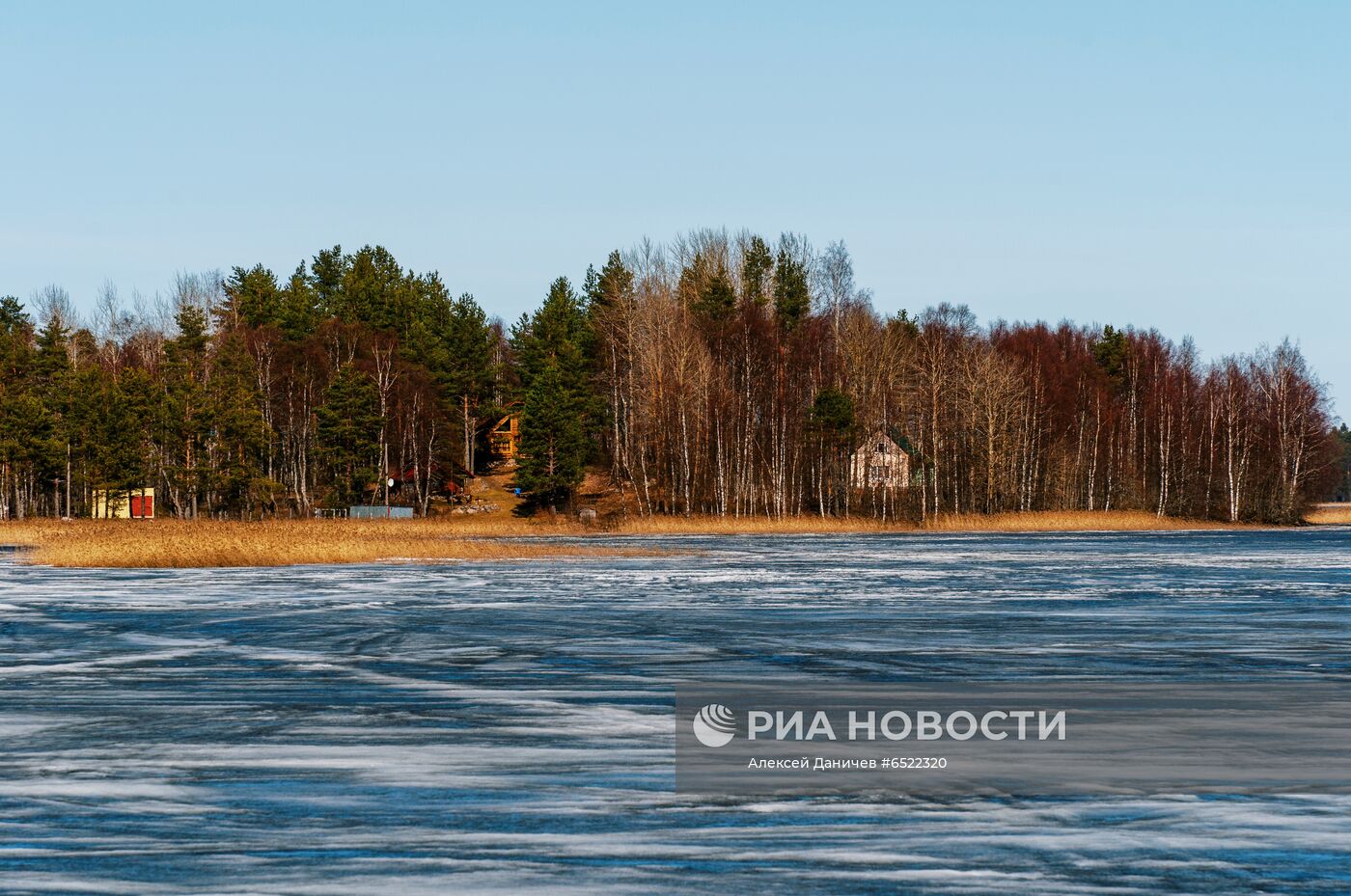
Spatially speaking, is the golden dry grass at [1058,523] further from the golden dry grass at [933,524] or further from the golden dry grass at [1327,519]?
the golden dry grass at [1327,519]

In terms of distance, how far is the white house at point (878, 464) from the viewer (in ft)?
272

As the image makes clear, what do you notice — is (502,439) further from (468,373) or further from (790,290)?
(790,290)

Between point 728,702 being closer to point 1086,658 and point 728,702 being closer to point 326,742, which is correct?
point 326,742

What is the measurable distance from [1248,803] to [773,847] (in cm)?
282

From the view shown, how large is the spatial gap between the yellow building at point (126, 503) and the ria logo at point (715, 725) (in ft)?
240

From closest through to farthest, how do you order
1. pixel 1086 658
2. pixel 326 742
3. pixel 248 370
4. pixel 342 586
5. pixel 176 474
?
1. pixel 326 742
2. pixel 1086 658
3. pixel 342 586
4. pixel 176 474
5. pixel 248 370

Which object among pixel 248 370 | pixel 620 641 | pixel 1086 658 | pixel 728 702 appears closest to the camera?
pixel 728 702

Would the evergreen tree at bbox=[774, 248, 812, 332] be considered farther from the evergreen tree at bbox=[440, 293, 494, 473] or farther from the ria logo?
the ria logo

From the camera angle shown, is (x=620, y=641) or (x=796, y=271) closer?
(x=620, y=641)

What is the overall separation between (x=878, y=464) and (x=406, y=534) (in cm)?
3844

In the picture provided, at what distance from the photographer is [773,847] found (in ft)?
23.2

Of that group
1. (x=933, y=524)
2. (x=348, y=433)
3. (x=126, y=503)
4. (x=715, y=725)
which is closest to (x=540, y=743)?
(x=715, y=725)

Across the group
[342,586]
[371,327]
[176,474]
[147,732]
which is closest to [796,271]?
[371,327]

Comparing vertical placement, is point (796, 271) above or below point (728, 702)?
above
